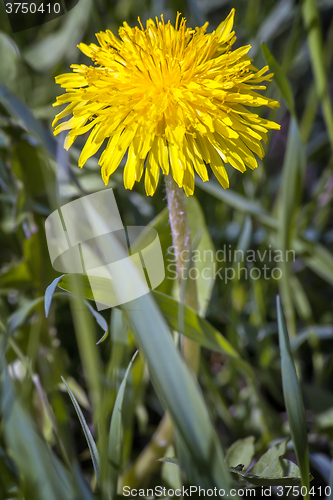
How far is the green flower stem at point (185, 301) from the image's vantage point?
1.59 ft

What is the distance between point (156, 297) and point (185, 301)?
10 centimetres

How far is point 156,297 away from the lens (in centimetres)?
46

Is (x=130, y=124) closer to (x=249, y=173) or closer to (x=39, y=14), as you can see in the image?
(x=249, y=173)

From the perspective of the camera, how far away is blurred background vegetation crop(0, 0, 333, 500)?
1.63 ft

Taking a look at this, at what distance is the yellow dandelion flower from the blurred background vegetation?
0.06 metres

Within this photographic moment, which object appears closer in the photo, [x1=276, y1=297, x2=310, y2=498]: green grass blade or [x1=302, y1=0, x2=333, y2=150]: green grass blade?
[x1=276, y1=297, x2=310, y2=498]: green grass blade

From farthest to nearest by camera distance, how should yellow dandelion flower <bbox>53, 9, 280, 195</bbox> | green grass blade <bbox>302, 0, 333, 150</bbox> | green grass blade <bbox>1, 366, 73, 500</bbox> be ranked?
green grass blade <bbox>302, 0, 333, 150</bbox>, yellow dandelion flower <bbox>53, 9, 280, 195</bbox>, green grass blade <bbox>1, 366, 73, 500</bbox>

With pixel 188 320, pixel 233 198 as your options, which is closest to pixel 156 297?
pixel 188 320

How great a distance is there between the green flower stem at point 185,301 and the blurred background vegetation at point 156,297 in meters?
0.03

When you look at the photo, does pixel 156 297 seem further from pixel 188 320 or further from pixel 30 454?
pixel 30 454

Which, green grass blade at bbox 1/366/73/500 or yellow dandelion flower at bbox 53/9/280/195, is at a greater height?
yellow dandelion flower at bbox 53/9/280/195

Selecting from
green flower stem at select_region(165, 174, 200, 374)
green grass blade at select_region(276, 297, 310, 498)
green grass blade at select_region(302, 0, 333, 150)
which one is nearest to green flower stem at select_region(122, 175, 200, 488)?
green flower stem at select_region(165, 174, 200, 374)

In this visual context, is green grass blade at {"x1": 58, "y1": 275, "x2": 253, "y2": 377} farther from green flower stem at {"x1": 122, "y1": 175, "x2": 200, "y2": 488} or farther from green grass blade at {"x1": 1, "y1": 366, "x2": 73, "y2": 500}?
green grass blade at {"x1": 1, "y1": 366, "x2": 73, "y2": 500}

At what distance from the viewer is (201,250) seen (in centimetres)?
64
